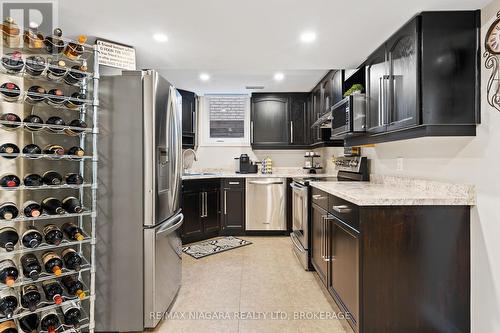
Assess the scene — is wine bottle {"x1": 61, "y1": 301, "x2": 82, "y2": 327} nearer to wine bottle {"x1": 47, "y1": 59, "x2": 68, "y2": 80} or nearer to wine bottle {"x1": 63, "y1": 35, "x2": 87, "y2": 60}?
wine bottle {"x1": 47, "y1": 59, "x2": 68, "y2": 80}

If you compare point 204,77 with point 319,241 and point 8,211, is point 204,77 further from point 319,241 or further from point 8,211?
point 8,211

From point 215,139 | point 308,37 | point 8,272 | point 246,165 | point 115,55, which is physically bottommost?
point 8,272

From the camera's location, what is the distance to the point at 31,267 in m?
1.57

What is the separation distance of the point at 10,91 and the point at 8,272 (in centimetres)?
97

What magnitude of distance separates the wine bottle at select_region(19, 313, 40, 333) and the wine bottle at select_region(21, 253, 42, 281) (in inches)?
10.8

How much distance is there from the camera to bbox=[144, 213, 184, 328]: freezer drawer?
1.99m

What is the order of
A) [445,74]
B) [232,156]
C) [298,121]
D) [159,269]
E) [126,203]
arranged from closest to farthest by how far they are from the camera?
[445,74] → [126,203] → [159,269] → [298,121] → [232,156]

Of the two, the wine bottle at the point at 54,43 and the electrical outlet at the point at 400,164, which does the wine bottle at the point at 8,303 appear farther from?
the electrical outlet at the point at 400,164

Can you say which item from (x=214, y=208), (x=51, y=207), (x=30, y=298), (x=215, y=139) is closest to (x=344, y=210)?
(x=51, y=207)

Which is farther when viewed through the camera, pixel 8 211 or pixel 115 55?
pixel 115 55

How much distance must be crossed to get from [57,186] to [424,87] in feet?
7.78

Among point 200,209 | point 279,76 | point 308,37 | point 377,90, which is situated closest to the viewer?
point 308,37

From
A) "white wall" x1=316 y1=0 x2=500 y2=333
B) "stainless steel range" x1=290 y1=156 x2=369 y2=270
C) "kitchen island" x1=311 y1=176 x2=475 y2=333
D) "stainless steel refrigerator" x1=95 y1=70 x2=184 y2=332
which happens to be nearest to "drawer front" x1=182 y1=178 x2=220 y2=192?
"stainless steel range" x1=290 y1=156 x2=369 y2=270

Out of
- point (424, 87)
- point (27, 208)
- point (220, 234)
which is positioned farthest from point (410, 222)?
point (220, 234)
